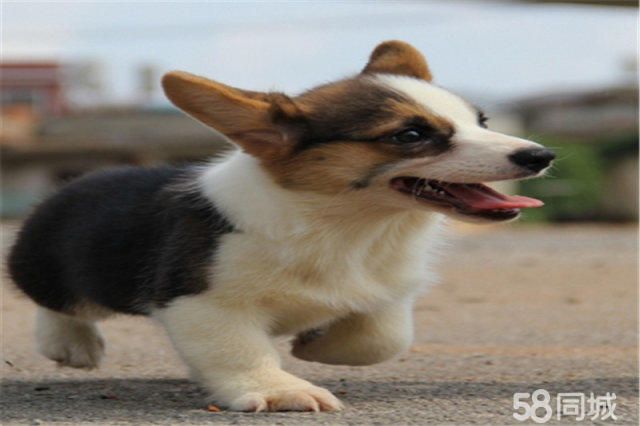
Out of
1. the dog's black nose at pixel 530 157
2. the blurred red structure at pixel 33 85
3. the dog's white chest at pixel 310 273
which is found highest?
the blurred red structure at pixel 33 85

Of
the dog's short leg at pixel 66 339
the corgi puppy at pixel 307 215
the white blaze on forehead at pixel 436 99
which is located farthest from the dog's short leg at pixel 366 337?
the dog's short leg at pixel 66 339

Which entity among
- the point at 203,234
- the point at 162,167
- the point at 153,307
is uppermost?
the point at 162,167

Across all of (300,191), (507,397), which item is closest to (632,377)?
(507,397)

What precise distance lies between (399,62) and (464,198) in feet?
3.29

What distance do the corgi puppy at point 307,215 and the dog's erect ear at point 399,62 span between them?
9.0 inches

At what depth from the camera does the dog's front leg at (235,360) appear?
4.01 metres

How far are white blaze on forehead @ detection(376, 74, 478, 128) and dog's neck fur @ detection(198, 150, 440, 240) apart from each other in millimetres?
431

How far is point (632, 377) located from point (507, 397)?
2.88ft

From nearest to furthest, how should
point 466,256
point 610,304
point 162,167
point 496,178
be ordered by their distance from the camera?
1. point 496,178
2. point 162,167
3. point 610,304
4. point 466,256

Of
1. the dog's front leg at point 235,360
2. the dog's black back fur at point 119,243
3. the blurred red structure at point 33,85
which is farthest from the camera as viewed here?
the blurred red structure at point 33,85

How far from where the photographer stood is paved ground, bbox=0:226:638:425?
4.10 metres

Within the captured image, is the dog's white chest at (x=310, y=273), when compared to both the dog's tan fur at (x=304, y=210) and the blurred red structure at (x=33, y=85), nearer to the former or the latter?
the dog's tan fur at (x=304, y=210)

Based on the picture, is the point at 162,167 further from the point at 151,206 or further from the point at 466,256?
the point at 466,256

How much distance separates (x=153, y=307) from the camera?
4.38 meters
